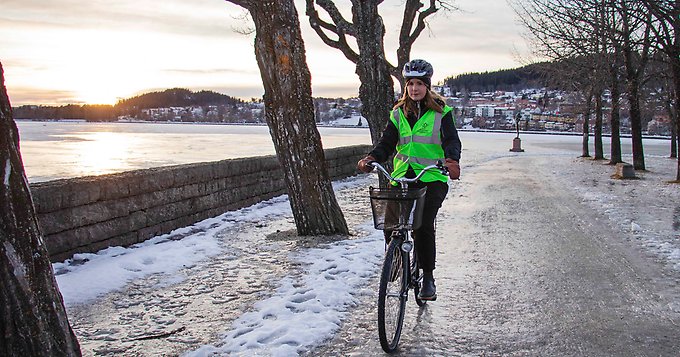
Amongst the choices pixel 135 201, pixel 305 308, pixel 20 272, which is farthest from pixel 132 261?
pixel 20 272

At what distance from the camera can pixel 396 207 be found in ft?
14.1

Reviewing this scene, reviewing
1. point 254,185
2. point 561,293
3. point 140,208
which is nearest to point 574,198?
point 254,185

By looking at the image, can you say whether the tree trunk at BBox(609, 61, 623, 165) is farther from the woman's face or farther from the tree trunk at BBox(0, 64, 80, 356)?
the tree trunk at BBox(0, 64, 80, 356)

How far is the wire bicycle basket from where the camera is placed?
427 centimetres

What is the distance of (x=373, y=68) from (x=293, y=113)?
495 cm

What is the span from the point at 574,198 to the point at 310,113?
7.42 meters

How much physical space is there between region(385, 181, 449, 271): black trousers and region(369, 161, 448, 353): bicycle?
0.33 m

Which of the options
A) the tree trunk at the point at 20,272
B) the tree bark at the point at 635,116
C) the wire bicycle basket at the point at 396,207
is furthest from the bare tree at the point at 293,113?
the tree bark at the point at 635,116

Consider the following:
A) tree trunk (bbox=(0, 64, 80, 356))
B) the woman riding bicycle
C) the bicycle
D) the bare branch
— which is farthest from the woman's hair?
the bare branch

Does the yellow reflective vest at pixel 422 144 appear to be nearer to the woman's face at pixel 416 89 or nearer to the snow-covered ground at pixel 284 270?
the woman's face at pixel 416 89

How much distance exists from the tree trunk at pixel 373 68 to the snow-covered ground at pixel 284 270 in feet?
6.52

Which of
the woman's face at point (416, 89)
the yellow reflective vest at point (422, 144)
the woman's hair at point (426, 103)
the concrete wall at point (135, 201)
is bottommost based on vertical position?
the concrete wall at point (135, 201)

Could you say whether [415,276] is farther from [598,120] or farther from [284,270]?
[598,120]

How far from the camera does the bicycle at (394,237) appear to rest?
427cm
